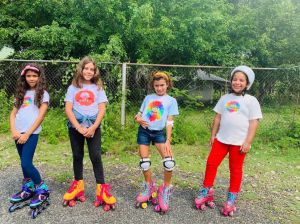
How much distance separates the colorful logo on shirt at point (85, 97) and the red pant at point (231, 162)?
1.51 m

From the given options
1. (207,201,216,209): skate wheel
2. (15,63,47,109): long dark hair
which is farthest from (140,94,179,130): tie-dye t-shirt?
(15,63,47,109): long dark hair

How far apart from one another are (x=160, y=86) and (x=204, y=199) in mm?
1424

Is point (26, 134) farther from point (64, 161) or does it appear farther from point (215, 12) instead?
point (215, 12)

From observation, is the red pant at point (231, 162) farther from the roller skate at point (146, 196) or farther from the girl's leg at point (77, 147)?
the girl's leg at point (77, 147)

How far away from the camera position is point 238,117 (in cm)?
382

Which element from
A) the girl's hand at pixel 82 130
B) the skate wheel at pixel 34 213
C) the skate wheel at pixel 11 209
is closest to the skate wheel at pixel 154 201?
the girl's hand at pixel 82 130

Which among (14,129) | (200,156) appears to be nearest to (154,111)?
(14,129)

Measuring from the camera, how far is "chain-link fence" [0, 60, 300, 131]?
7.04 meters

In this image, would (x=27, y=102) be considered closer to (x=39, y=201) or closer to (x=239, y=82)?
(x=39, y=201)

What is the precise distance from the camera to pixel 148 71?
7.40m

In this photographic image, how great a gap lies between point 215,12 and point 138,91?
12.6 ft

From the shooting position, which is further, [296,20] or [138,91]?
[296,20]

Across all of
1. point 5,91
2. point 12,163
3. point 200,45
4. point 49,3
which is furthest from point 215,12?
point 12,163

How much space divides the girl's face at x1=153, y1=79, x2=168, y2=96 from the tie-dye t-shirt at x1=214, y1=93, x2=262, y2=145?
76 cm
